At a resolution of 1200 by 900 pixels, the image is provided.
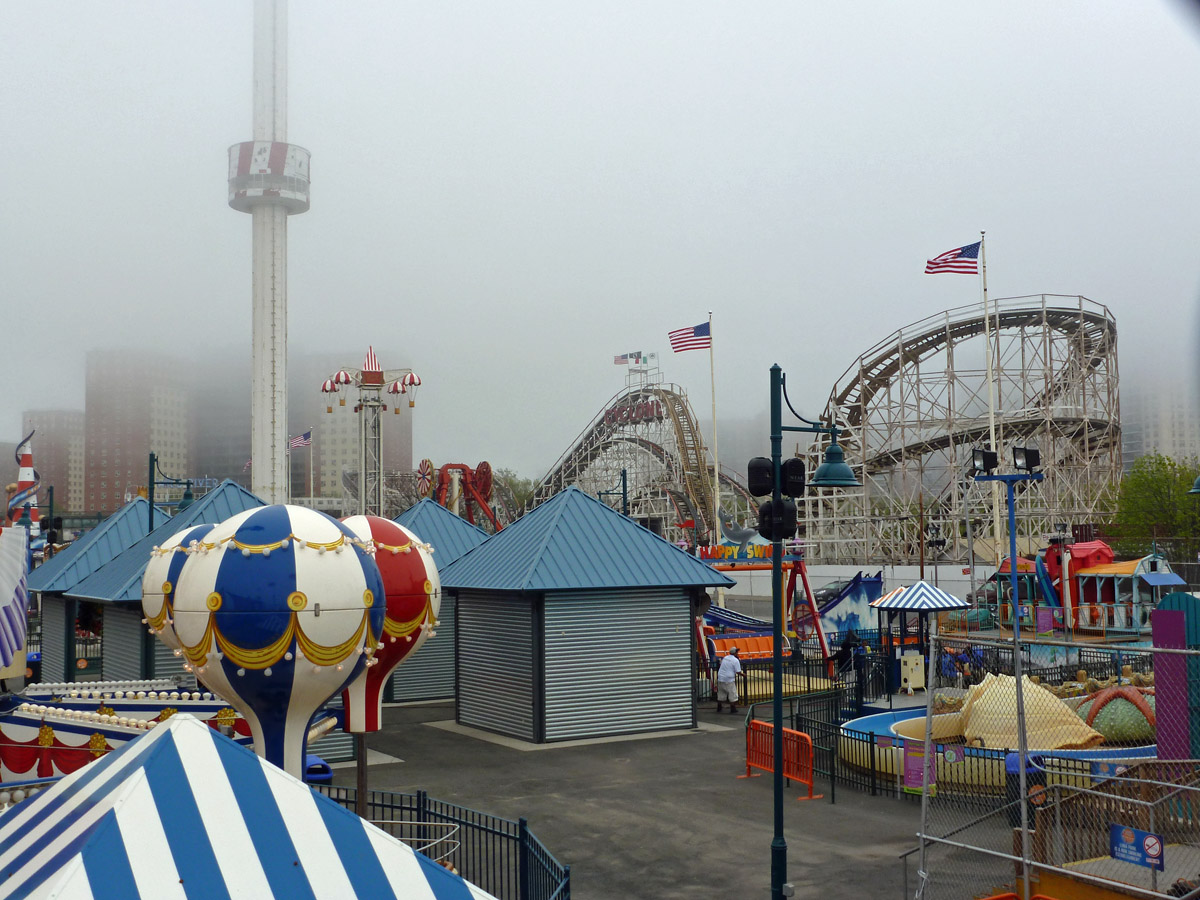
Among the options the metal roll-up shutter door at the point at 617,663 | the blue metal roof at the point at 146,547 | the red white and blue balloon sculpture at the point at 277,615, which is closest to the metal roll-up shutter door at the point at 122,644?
the blue metal roof at the point at 146,547

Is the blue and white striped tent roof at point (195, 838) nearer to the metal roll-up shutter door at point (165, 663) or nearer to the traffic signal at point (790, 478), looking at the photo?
the traffic signal at point (790, 478)

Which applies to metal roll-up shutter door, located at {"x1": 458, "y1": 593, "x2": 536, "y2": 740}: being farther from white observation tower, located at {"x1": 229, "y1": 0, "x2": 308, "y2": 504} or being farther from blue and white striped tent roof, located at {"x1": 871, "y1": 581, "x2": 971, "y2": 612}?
white observation tower, located at {"x1": 229, "y1": 0, "x2": 308, "y2": 504}

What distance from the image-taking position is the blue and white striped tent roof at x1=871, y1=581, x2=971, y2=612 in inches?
926

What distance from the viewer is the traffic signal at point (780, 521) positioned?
35.6ft

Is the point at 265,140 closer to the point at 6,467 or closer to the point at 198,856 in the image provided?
the point at 6,467

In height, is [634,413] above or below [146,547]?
above

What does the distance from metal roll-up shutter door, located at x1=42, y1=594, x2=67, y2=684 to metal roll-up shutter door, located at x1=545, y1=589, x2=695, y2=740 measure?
Answer: 1145 cm

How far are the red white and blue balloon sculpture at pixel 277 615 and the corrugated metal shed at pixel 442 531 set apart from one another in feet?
42.8

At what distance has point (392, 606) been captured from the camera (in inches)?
480

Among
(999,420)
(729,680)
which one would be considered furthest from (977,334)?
(729,680)

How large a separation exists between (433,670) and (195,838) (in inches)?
807

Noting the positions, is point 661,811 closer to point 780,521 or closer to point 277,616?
point 780,521

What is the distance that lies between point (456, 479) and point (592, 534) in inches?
915

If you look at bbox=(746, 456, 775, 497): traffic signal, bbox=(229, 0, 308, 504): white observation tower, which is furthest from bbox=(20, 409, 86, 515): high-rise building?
bbox=(746, 456, 775, 497): traffic signal
